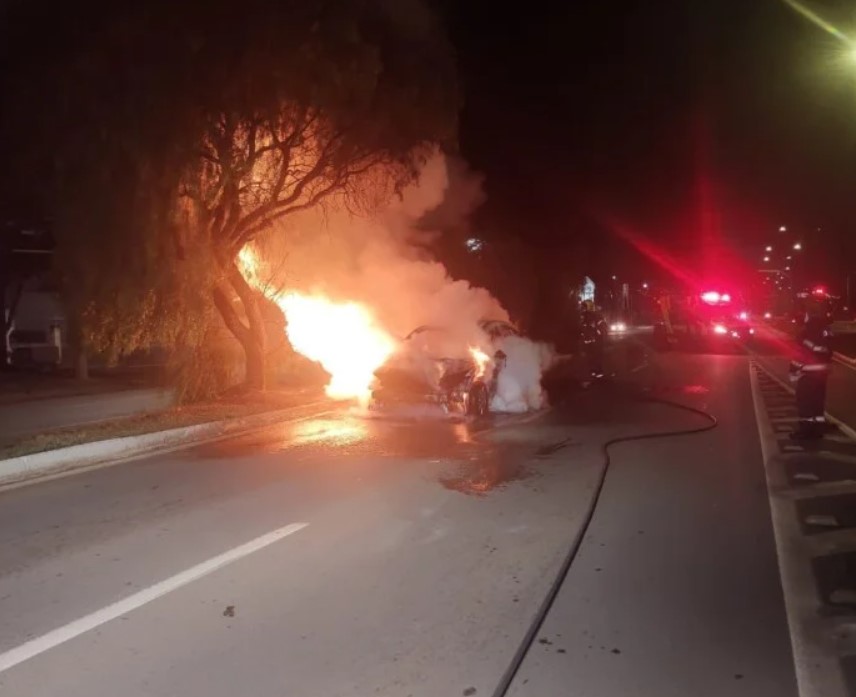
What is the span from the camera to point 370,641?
483cm

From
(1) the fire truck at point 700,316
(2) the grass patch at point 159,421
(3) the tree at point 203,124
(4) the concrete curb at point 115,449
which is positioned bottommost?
(4) the concrete curb at point 115,449

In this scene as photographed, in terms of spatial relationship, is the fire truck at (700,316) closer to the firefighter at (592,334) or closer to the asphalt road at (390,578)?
the firefighter at (592,334)

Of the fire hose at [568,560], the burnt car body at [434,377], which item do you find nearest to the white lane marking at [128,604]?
the fire hose at [568,560]

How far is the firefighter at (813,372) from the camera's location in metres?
11.9

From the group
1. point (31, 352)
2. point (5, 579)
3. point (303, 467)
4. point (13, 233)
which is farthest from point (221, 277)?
point (31, 352)

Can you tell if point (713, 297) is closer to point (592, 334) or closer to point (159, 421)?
point (592, 334)

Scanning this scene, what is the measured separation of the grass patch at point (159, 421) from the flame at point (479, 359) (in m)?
3.57

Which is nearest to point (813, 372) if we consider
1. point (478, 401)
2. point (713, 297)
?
point (478, 401)

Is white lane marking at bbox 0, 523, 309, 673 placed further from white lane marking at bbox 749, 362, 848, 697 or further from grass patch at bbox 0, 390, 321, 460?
grass patch at bbox 0, 390, 321, 460

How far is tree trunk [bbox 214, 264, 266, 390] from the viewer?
16.9 m

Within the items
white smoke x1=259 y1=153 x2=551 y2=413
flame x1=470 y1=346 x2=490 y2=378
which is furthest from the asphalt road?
white smoke x1=259 y1=153 x2=551 y2=413

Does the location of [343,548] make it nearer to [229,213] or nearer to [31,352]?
[229,213]

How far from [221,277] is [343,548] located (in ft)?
34.9

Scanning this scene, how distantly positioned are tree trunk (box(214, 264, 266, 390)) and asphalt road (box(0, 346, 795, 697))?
6.53 m
